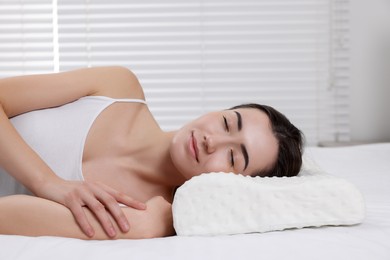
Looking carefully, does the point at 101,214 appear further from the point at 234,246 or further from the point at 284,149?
the point at 284,149

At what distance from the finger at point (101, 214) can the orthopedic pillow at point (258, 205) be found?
129mm

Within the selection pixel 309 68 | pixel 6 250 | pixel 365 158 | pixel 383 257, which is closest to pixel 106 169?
pixel 6 250

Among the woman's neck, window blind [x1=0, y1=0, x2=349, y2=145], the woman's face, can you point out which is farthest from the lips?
window blind [x1=0, y1=0, x2=349, y2=145]

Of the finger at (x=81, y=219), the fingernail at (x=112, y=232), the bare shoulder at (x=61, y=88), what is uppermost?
the bare shoulder at (x=61, y=88)

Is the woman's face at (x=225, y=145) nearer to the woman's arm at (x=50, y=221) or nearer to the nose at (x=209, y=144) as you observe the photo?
the nose at (x=209, y=144)

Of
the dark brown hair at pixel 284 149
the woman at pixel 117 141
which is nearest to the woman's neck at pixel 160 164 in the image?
the woman at pixel 117 141

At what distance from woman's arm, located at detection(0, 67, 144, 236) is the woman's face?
264 mm

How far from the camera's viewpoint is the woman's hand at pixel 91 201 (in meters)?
1.18

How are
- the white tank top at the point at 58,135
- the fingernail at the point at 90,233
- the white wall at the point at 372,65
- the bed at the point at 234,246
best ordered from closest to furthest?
the bed at the point at 234,246
the fingernail at the point at 90,233
the white tank top at the point at 58,135
the white wall at the point at 372,65

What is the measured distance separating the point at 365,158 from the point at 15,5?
95.0 inches

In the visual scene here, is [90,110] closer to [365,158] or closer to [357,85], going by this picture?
[365,158]

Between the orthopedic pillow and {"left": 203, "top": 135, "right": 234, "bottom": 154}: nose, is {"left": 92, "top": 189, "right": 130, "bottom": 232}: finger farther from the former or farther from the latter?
{"left": 203, "top": 135, "right": 234, "bottom": 154}: nose

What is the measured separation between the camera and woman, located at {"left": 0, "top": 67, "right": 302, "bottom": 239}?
1396 mm

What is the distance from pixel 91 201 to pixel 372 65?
272cm
